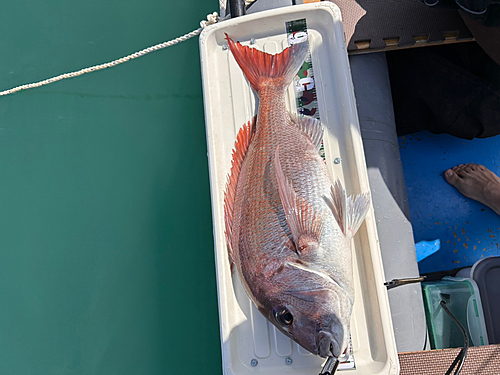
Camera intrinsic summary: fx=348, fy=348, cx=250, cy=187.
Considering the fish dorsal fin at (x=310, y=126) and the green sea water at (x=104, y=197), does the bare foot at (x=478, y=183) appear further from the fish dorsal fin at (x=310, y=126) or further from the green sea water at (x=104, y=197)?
the green sea water at (x=104, y=197)

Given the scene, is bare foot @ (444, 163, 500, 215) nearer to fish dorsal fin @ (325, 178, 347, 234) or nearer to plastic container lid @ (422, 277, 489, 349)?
plastic container lid @ (422, 277, 489, 349)

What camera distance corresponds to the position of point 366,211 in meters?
1.25

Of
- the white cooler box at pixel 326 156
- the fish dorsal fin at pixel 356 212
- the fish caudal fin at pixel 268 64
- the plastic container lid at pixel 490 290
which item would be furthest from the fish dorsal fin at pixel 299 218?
the plastic container lid at pixel 490 290

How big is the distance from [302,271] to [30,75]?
1920 mm

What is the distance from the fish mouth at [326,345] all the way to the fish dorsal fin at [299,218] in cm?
26

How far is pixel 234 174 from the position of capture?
1326mm

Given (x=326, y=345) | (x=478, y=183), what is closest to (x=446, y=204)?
(x=478, y=183)

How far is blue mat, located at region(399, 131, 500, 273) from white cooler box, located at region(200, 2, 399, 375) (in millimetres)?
920

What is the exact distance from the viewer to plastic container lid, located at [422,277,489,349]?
5.28 ft

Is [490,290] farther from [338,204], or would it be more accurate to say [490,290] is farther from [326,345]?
[326,345]

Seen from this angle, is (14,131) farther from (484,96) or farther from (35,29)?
(484,96)

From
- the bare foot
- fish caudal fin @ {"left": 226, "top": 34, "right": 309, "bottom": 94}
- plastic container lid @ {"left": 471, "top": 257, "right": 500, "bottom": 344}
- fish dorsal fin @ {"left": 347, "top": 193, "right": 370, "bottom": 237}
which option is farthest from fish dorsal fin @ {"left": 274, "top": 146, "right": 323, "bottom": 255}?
the bare foot

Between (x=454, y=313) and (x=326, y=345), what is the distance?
1011 millimetres

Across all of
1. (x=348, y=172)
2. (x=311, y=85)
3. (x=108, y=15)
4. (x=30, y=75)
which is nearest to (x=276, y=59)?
(x=311, y=85)
